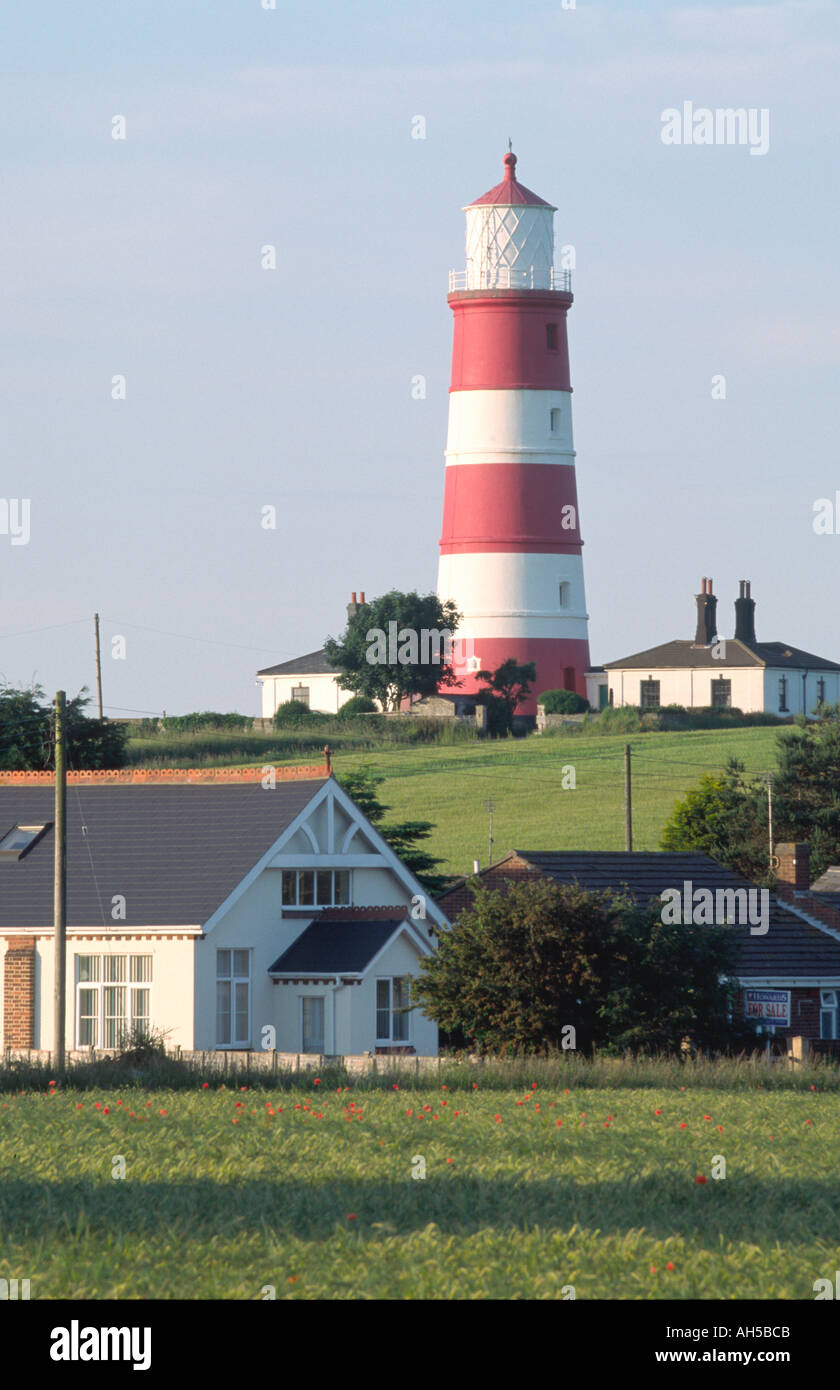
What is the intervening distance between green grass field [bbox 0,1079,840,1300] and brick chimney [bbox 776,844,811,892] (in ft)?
80.9

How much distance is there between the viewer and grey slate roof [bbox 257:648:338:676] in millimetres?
98537

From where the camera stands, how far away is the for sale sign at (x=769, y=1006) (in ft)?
130

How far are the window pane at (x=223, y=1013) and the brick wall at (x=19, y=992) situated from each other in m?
3.56

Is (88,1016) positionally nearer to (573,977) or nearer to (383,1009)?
(383,1009)

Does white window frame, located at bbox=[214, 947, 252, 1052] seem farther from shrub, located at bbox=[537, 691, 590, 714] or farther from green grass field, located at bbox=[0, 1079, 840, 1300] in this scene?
shrub, located at bbox=[537, 691, 590, 714]

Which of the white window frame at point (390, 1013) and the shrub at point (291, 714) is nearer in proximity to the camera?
the white window frame at point (390, 1013)

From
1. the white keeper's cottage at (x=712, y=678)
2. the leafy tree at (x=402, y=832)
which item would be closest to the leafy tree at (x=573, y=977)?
the leafy tree at (x=402, y=832)

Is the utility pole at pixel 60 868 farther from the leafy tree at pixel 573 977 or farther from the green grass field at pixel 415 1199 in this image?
the green grass field at pixel 415 1199

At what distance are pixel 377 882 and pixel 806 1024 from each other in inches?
379

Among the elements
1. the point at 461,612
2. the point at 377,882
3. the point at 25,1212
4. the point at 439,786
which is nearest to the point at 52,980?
the point at 377,882

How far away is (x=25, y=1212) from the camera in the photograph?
13078mm
